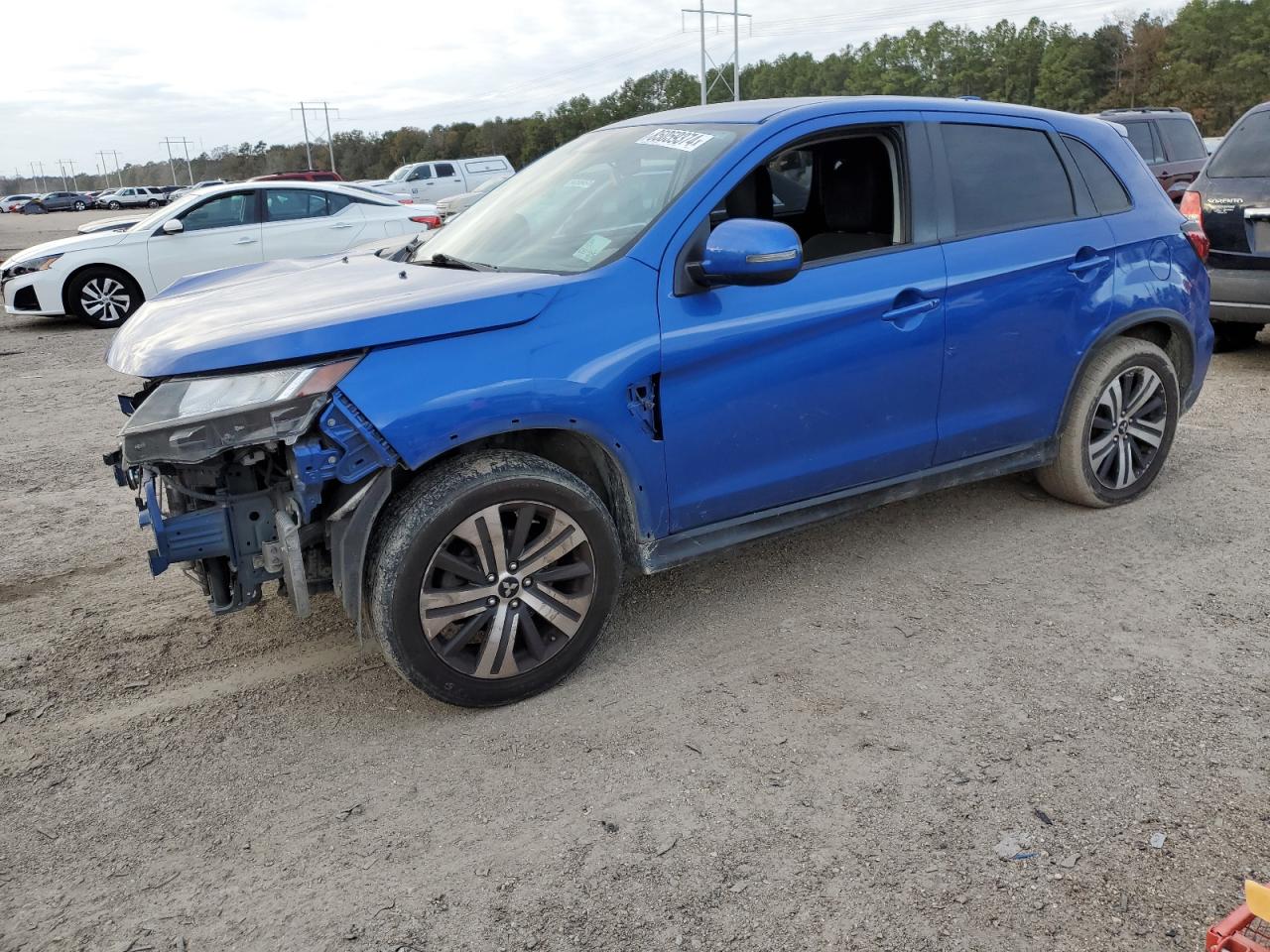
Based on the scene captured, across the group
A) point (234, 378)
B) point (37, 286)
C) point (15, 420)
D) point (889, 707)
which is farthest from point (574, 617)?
point (37, 286)

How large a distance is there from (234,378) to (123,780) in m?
1.22

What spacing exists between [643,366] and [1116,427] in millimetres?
2564

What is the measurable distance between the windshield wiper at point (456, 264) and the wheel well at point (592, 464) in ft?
2.22

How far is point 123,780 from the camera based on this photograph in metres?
3.00

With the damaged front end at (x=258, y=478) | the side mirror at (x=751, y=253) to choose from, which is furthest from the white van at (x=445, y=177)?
the damaged front end at (x=258, y=478)

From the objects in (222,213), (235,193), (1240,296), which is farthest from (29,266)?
(1240,296)

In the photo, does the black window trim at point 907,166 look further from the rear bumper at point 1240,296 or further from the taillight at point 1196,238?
the rear bumper at point 1240,296

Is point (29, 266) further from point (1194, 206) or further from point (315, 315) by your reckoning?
point (1194, 206)

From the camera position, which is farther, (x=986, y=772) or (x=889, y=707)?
(x=889, y=707)

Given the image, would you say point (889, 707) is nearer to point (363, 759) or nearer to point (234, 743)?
point (363, 759)

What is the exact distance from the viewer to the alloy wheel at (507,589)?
3098 millimetres

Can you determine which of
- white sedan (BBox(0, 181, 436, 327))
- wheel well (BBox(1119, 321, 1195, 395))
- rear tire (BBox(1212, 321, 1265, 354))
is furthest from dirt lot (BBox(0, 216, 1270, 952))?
white sedan (BBox(0, 181, 436, 327))

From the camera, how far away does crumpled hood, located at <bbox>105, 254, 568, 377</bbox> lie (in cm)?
288

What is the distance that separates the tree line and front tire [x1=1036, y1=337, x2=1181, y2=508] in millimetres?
41354
